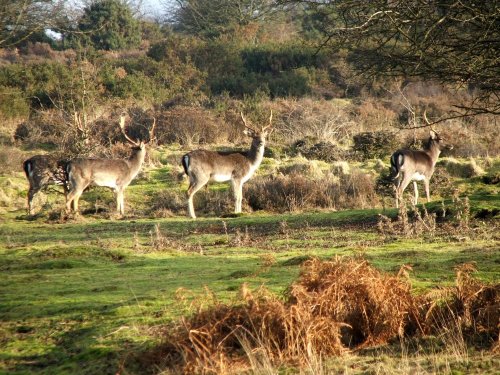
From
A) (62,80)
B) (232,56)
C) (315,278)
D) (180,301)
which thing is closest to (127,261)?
(180,301)

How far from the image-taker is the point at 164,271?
12.4m

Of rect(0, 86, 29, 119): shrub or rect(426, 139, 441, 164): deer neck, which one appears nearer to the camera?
rect(426, 139, 441, 164): deer neck

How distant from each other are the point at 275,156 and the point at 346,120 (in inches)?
263

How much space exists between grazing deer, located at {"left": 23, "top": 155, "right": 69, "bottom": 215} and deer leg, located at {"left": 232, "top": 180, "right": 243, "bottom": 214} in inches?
205

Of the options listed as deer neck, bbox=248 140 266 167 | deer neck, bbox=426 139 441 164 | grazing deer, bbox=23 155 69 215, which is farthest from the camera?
deer neck, bbox=426 139 441 164

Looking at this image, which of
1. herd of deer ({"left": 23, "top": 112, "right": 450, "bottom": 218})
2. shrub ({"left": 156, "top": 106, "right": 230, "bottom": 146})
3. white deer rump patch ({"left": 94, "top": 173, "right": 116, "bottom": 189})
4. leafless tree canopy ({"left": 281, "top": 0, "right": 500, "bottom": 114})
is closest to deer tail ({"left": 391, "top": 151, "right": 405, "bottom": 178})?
herd of deer ({"left": 23, "top": 112, "right": 450, "bottom": 218})

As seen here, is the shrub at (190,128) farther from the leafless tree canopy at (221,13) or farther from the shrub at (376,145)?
the leafless tree canopy at (221,13)

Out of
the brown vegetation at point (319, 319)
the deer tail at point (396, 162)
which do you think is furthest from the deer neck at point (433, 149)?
the brown vegetation at point (319, 319)

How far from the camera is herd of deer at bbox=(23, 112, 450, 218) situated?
24281mm

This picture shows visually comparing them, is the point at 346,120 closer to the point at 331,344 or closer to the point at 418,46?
the point at 418,46

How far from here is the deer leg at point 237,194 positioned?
2377 cm

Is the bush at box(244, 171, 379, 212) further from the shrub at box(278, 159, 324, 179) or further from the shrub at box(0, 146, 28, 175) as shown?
the shrub at box(0, 146, 28, 175)

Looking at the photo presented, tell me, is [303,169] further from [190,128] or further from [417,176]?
[190,128]

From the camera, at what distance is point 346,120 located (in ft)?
125
